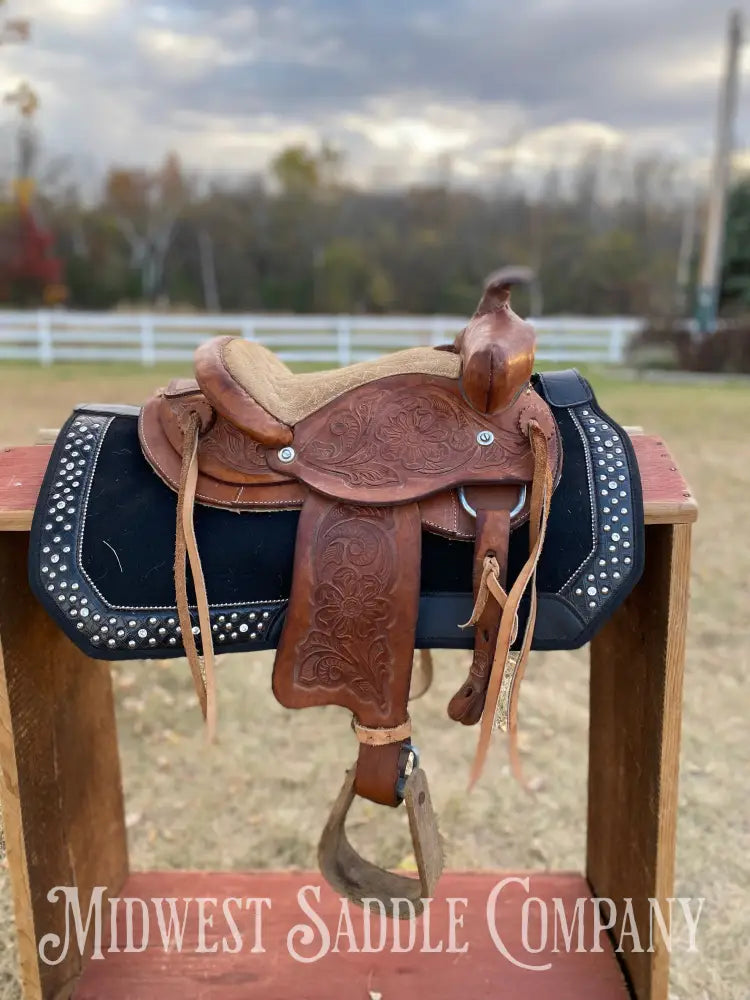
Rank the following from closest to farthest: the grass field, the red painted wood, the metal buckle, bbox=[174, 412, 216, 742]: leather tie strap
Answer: bbox=[174, 412, 216, 742]: leather tie strap → the metal buckle → the red painted wood → the grass field

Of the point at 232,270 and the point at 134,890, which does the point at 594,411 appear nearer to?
the point at 134,890

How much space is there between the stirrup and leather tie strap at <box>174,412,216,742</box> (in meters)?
0.29

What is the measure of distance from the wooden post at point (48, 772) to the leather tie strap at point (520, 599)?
2.39 feet

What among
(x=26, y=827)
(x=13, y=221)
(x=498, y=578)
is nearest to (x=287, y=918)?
(x=26, y=827)

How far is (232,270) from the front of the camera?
20.4 meters

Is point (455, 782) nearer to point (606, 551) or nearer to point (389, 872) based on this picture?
point (389, 872)

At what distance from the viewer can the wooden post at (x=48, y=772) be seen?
1.13m

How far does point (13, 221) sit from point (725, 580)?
18.7 meters

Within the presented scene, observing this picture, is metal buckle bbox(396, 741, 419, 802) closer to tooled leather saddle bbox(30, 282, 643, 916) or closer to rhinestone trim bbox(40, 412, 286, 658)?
tooled leather saddle bbox(30, 282, 643, 916)

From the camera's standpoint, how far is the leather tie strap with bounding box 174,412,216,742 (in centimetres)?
97

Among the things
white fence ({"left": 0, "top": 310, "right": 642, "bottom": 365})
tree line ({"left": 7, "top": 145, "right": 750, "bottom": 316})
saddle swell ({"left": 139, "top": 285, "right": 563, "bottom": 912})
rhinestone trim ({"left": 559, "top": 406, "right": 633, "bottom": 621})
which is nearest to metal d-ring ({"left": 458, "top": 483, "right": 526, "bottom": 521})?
saddle swell ({"left": 139, "top": 285, "right": 563, "bottom": 912})

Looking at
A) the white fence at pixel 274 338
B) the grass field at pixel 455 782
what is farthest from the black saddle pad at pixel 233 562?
the white fence at pixel 274 338

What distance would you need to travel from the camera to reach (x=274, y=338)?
913 cm

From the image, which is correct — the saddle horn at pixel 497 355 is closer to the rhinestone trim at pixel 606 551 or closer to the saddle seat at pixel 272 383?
the saddle seat at pixel 272 383
